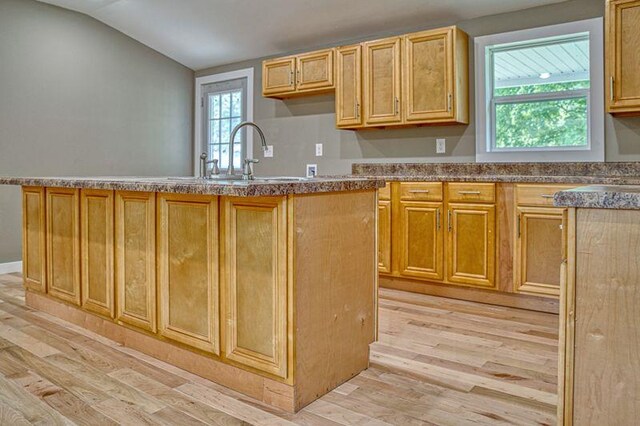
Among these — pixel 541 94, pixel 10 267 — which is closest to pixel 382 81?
pixel 541 94

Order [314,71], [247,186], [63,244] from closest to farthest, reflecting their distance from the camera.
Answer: [247,186] → [63,244] → [314,71]

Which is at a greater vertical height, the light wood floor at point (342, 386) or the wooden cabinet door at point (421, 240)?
the wooden cabinet door at point (421, 240)

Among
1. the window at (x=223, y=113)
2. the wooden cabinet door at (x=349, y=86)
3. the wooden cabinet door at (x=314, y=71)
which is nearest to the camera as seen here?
the wooden cabinet door at (x=349, y=86)

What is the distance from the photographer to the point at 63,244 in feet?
9.98

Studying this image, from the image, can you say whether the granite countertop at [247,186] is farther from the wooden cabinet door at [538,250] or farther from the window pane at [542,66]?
the window pane at [542,66]

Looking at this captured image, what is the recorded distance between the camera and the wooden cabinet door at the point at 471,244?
3449 millimetres

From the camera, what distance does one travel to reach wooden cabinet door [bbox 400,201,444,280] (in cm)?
366

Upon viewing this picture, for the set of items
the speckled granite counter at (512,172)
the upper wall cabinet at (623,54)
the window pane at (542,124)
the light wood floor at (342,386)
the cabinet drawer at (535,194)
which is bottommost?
the light wood floor at (342,386)

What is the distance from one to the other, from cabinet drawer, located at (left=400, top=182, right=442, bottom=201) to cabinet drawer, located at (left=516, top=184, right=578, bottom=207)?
0.56m

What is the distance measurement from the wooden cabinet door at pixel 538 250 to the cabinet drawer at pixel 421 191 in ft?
1.93

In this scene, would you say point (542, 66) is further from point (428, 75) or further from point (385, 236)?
point (385, 236)

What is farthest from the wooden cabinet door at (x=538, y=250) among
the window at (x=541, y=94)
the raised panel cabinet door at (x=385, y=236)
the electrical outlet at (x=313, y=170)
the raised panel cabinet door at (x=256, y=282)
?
the electrical outlet at (x=313, y=170)

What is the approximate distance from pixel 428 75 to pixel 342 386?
2.62 meters

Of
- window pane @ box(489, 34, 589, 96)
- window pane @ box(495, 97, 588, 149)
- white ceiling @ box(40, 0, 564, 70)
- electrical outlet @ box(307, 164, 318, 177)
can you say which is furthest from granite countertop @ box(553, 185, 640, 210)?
electrical outlet @ box(307, 164, 318, 177)
